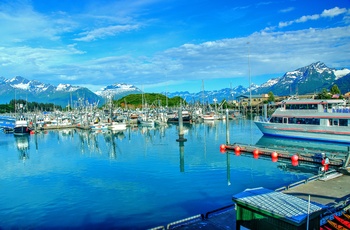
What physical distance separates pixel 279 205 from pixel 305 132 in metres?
47.6

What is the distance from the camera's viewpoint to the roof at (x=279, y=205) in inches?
357

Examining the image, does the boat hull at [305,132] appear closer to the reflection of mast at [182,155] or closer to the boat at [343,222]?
the reflection of mast at [182,155]

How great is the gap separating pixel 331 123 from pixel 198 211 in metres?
38.8

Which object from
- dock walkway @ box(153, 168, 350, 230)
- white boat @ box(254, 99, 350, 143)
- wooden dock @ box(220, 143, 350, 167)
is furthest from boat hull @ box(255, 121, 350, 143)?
dock walkway @ box(153, 168, 350, 230)

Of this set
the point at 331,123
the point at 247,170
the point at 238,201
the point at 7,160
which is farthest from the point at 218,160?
the point at 7,160

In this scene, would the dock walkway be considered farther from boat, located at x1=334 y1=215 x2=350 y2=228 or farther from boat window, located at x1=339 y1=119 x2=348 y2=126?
boat window, located at x1=339 y1=119 x2=348 y2=126

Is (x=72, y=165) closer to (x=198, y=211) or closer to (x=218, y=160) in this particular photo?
(x=218, y=160)

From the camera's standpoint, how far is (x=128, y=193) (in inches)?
1031

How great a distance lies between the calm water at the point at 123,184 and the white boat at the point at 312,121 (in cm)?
1653

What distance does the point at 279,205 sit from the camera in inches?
384

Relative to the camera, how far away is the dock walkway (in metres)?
14.9

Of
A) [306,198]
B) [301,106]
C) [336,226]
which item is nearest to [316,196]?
[306,198]

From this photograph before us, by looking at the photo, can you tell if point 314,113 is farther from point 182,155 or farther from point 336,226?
point 336,226

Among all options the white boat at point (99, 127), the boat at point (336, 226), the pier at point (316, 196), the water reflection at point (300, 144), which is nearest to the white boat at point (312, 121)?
the water reflection at point (300, 144)
